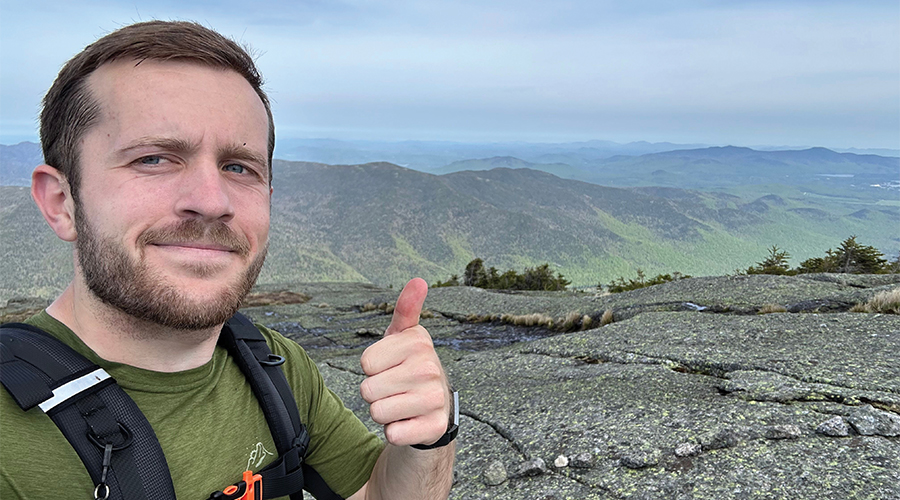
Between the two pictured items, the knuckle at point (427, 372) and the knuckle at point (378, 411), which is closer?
the knuckle at point (378, 411)

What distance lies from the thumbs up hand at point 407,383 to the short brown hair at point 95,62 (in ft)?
5.02

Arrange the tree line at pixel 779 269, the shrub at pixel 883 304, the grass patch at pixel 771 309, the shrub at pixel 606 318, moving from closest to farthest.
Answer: the shrub at pixel 883 304 < the grass patch at pixel 771 309 < the shrub at pixel 606 318 < the tree line at pixel 779 269

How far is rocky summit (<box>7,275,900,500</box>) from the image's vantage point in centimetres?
493

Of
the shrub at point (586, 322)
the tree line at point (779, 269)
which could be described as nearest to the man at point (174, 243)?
the shrub at point (586, 322)

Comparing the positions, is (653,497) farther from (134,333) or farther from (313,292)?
(313,292)

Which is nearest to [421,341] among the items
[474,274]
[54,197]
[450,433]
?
[450,433]

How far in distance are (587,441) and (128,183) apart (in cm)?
555

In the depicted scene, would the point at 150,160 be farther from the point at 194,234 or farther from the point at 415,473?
the point at 415,473

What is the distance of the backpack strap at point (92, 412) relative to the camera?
1.80 metres

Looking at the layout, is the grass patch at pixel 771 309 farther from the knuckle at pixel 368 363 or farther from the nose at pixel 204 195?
the nose at pixel 204 195

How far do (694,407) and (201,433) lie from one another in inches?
237

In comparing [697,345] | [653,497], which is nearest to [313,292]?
[697,345]

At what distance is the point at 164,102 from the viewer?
7.66 feet

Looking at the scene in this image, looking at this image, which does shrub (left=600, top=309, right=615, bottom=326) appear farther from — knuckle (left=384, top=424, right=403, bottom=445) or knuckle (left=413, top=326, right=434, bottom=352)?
knuckle (left=384, top=424, right=403, bottom=445)
